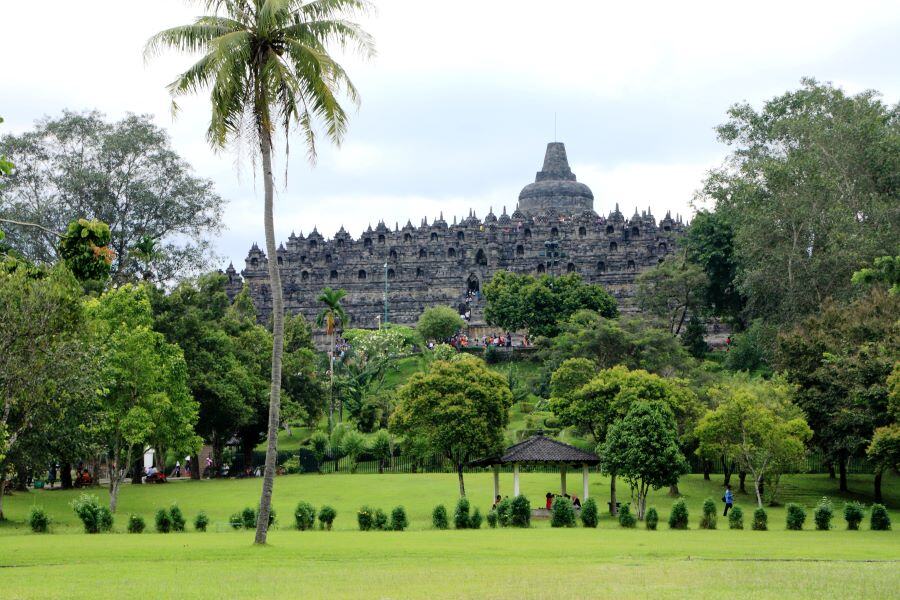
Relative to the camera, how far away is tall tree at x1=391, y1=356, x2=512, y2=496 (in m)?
40.0

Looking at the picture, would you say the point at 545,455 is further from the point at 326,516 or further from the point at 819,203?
the point at 819,203

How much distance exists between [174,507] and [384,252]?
74952mm

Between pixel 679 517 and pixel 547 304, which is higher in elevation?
pixel 547 304

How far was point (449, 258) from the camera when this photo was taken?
343 feet

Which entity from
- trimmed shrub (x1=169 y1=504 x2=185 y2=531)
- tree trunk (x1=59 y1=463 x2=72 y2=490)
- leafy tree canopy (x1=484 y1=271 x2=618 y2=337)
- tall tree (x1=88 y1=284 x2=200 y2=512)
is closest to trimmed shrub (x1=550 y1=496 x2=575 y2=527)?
trimmed shrub (x1=169 y1=504 x2=185 y2=531)

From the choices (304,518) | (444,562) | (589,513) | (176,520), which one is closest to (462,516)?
(589,513)

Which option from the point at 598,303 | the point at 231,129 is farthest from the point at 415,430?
the point at 598,303

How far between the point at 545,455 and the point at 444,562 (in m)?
15.9

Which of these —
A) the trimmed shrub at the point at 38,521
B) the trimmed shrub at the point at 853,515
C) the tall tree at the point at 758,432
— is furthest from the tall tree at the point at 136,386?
the trimmed shrub at the point at 853,515

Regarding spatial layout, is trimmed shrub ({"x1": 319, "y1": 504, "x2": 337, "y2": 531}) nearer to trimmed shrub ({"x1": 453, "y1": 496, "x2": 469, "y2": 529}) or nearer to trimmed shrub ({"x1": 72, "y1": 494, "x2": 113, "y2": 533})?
trimmed shrub ({"x1": 453, "y1": 496, "x2": 469, "y2": 529})

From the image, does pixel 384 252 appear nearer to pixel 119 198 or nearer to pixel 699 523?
pixel 119 198

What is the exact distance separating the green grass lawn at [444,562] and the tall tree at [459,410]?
323 cm

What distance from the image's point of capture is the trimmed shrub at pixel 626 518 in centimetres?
3325

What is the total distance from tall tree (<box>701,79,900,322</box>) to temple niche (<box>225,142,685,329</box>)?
121 ft
